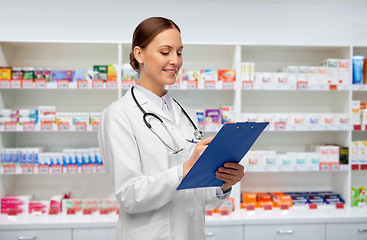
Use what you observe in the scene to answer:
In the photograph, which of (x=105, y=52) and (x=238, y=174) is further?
(x=105, y=52)

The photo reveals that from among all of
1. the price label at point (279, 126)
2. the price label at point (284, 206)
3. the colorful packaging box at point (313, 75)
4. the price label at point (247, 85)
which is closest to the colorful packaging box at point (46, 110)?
the price label at point (247, 85)

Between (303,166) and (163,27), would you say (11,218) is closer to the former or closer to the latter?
(163,27)

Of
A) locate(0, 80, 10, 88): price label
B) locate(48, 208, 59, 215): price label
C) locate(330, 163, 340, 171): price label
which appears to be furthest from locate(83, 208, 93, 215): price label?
locate(330, 163, 340, 171): price label

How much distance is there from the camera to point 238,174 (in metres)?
1.27

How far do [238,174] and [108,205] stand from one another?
2.23 m

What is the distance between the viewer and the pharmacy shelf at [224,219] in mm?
2881

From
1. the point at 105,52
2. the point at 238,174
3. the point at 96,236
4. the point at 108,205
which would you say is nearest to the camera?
the point at 238,174

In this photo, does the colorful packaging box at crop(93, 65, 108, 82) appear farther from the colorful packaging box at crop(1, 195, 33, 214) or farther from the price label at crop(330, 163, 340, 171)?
the price label at crop(330, 163, 340, 171)

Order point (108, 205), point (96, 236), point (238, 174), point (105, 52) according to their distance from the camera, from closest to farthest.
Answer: point (238, 174)
point (96, 236)
point (108, 205)
point (105, 52)

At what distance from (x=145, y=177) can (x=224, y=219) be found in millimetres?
1965

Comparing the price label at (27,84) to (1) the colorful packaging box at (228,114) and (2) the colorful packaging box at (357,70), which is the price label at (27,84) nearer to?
(1) the colorful packaging box at (228,114)

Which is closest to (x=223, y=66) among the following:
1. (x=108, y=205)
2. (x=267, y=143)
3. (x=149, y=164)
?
(x=267, y=143)

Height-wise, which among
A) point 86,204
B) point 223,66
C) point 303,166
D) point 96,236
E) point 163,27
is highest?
point 223,66

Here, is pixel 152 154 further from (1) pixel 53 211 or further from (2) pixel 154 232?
(1) pixel 53 211
